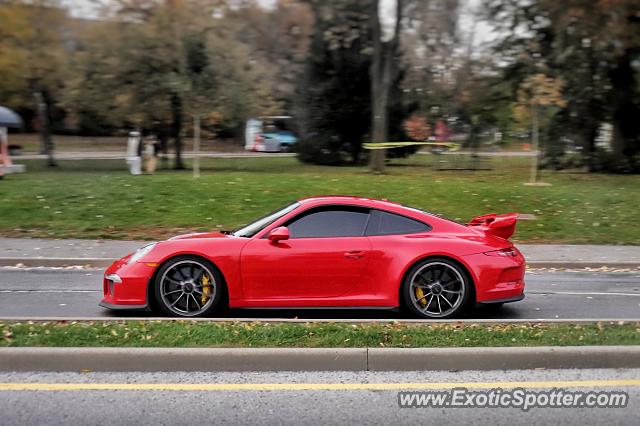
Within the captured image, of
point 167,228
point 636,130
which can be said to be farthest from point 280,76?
point 167,228

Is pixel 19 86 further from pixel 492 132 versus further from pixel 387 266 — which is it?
pixel 387 266

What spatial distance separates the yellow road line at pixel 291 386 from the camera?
5164 millimetres

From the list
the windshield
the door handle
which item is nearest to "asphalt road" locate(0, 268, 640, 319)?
the door handle

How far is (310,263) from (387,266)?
0.76 m

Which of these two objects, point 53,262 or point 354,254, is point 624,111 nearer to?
point 53,262

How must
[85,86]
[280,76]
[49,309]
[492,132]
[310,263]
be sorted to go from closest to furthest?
[310,263] < [49,309] < [85,86] < [492,132] < [280,76]

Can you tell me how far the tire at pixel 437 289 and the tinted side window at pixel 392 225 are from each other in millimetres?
400

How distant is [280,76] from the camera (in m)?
50.6

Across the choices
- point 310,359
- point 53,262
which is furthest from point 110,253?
point 310,359

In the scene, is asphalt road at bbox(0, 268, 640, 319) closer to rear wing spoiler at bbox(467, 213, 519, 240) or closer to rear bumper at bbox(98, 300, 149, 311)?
rear bumper at bbox(98, 300, 149, 311)

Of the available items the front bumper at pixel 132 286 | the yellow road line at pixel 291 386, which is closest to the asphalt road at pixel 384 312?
the front bumper at pixel 132 286

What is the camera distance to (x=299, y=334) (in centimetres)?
612

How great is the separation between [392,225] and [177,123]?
2274 cm

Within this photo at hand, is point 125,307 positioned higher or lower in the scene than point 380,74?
lower
